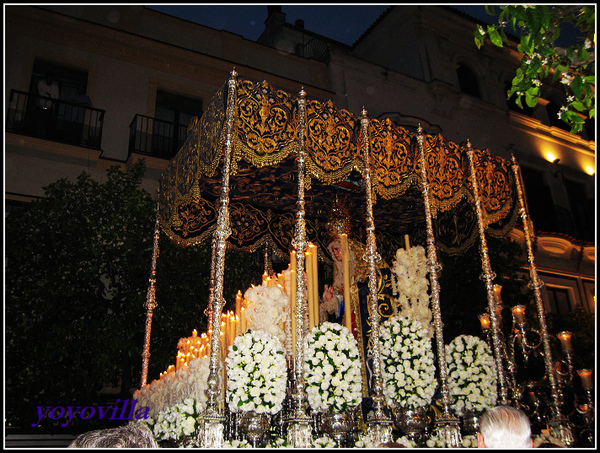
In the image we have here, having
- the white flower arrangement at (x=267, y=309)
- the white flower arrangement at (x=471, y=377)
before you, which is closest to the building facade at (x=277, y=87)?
the white flower arrangement at (x=267, y=309)

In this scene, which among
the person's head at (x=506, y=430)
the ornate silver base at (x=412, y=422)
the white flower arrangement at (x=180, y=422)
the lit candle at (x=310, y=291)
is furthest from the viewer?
the lit candle at (x=310, y=291)

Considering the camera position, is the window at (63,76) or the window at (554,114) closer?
the window at (63,76)

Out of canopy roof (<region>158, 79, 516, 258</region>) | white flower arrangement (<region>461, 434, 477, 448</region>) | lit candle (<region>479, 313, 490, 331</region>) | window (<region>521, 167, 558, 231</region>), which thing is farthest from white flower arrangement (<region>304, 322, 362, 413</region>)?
window (<region>521, 167, 558, 231</region>)

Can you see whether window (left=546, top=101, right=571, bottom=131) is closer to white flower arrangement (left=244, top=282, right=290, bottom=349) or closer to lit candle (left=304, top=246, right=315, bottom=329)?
lit candle (left=304, top=246, right=315, bottom=329)

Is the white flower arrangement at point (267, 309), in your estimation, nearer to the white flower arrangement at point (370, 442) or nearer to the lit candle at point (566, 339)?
the white flower arrangement at point (370, 442)

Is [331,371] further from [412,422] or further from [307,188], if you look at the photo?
[307,188]

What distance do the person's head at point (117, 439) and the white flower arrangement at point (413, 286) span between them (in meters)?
4.13

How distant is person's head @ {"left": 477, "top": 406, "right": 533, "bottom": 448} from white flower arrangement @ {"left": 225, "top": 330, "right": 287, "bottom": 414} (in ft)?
6.07

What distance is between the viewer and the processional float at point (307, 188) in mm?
4242

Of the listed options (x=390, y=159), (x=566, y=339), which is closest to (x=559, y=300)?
(x=566, y=339)

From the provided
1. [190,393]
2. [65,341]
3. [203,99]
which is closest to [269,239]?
[190,393]

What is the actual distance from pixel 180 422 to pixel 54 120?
7.78 meters

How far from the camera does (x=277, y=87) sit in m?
12.2

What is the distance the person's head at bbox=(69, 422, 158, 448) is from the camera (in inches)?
75.7
